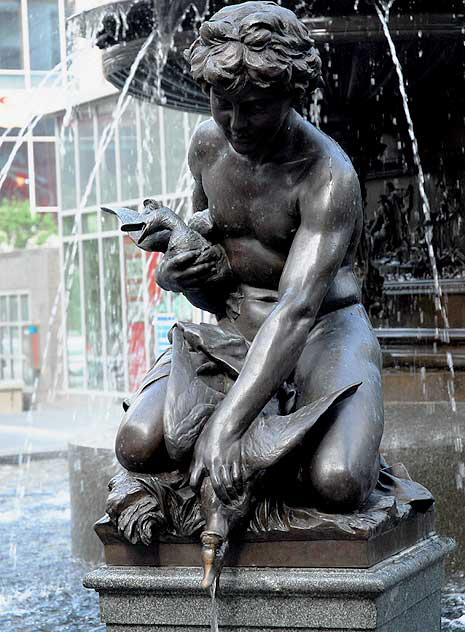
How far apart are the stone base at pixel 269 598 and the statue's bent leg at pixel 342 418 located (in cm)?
21

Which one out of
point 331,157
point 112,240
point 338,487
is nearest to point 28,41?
point 112,240

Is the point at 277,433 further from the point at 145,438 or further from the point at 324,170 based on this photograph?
the point at 324,170

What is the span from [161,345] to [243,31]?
26.1ft

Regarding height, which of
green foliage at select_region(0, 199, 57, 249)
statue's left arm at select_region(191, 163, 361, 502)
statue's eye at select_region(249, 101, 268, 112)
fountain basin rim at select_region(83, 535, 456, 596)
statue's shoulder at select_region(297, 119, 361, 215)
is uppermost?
statue's eye at select_region(249, 101, 268, 112)

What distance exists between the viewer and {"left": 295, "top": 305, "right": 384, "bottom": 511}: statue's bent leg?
3191 mm

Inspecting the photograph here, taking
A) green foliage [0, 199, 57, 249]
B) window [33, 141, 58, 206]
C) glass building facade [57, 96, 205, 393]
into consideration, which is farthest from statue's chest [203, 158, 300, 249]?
green foliage [0, 199, 57, 249]

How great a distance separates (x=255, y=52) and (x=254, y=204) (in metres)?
0.50

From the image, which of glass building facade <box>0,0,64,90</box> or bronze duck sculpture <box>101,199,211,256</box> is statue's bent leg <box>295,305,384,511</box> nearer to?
bronze duck sculpture <box>101,199,211,256</box>

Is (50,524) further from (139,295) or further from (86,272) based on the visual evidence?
(86,272)

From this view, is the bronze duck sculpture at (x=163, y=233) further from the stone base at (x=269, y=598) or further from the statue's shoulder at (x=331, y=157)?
the stone base at (x=269, y=598)

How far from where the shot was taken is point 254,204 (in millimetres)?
3559

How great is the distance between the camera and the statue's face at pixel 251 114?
3270mm

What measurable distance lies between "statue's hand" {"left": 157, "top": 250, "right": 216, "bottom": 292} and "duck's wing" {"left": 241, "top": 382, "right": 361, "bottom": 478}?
0.60 m

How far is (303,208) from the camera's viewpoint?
11.3ft
